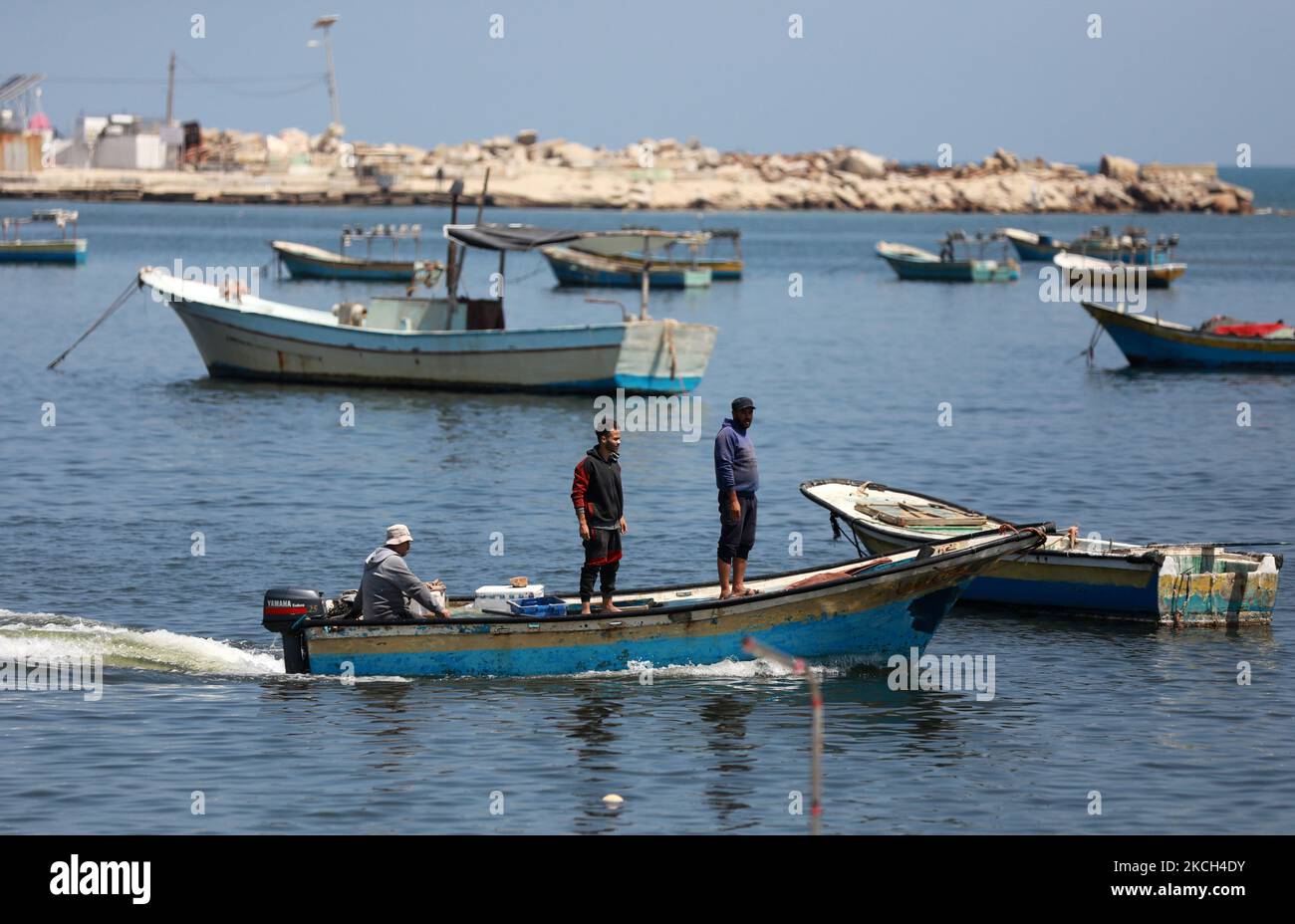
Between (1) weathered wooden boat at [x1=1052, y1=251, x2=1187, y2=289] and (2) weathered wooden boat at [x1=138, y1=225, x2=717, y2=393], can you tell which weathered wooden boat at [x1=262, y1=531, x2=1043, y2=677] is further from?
(1) weathered wooden boat at [x1=1052, y1=251, x2=1187, y2=289]

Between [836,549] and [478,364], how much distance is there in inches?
621

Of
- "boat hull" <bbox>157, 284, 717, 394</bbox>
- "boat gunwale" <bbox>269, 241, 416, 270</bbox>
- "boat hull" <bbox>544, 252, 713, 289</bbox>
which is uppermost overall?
"boat gunwale" <bbox>269, 241, 416, 270</bbox>

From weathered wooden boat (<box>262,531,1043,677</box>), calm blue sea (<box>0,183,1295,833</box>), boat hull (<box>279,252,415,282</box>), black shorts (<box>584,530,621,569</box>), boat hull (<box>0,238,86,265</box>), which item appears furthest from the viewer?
boat hull (<box>0,238,86,265</box>)

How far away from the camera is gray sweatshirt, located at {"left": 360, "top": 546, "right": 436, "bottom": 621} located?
17156 millimetres

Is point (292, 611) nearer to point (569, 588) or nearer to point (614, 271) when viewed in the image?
point (569, 588)

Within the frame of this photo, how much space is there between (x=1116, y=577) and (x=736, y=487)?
18.2ft

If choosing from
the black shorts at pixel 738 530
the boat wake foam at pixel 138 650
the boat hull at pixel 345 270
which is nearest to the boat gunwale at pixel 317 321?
the boat wake foam at pixel 138 650

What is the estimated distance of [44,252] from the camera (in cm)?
8950

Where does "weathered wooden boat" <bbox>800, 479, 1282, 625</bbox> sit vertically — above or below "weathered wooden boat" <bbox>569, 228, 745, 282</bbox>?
below

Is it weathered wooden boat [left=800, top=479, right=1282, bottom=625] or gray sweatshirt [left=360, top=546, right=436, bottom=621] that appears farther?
weathered wooden boat [left=800, top=479, right=1282, bottom=625]

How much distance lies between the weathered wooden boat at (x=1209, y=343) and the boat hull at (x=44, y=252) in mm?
56995

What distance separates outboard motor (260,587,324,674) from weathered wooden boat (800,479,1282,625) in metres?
6.66

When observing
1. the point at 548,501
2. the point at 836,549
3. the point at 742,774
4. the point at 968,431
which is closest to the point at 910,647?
the point at 742,774
